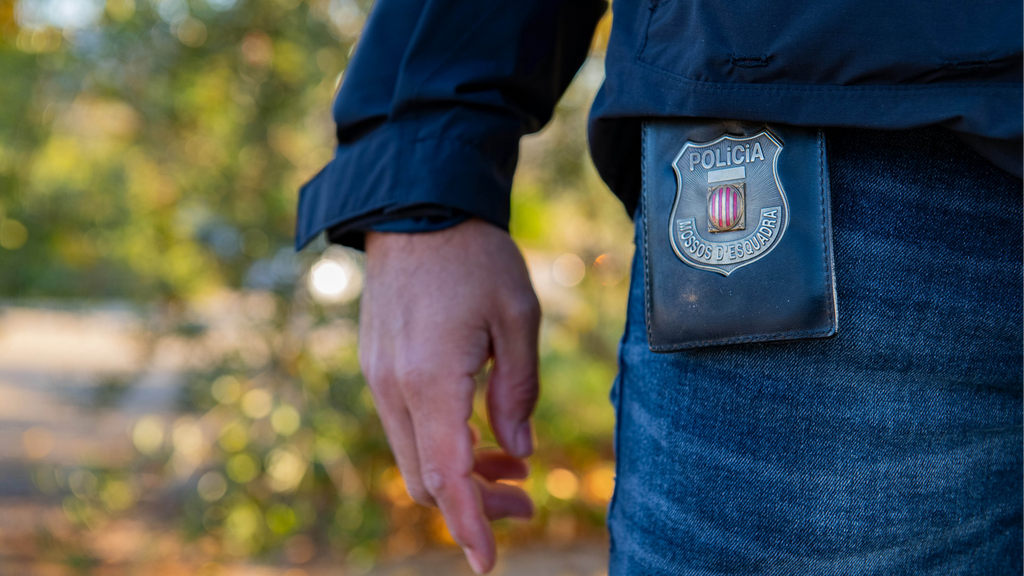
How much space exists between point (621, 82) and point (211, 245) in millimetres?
2537

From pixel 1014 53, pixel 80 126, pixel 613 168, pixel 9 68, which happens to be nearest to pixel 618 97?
pixel 613 168

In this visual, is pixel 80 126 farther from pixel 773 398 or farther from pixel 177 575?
pixel 773 398

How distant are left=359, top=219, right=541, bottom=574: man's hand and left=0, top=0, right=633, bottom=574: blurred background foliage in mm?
1647

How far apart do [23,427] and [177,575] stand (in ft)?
8.80

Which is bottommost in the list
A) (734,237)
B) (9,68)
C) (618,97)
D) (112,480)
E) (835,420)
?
(112,480)

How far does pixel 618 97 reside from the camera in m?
0.73

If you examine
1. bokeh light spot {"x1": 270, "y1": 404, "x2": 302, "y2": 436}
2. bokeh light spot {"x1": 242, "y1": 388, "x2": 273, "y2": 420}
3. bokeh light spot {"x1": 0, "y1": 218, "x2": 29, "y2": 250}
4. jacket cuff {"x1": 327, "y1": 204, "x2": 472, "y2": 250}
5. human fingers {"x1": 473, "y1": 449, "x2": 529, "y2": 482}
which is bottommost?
bokeh light spot {"x1": 270, "y1": 404, "x2": 302, "y2": 436}

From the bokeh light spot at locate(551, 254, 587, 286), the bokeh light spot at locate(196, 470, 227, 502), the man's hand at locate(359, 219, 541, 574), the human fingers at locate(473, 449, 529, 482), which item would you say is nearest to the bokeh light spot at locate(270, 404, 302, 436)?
the bokeh light spot at locate(196, 470, 227, 502)

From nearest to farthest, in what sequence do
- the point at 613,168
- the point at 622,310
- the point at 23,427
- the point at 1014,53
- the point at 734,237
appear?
the point at 1014,53 < the point at 734,237 < the point at 613,168 < the point at 622,310 < the point at 23,427

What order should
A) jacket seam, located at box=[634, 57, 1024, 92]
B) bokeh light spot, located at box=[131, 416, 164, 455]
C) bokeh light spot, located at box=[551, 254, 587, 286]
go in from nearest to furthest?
jacket seam, located at box=[634, 57, 1024, 92] → bokeh light spot, located at box=[131, 416, 164, 455] → bokeh light spot, located at box=[551, 254, 587, 286]

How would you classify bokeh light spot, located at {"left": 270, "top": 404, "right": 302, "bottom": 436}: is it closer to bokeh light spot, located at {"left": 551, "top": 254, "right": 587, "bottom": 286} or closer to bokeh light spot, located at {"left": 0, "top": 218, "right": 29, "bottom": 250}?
bokeh light spot, located at {"left": 0, "top": 218, "right": 29, "bottom": 250}

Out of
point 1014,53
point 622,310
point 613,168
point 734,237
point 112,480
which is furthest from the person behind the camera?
point 622,310

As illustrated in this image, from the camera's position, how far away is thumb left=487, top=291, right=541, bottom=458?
94cm

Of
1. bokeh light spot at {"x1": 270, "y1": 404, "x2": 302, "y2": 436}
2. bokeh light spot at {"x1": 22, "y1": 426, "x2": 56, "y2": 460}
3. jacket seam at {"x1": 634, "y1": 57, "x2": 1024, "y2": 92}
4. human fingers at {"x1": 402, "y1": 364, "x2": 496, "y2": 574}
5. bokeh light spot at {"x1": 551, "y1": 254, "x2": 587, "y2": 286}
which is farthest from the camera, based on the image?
bokeh light spot at {"x1": 22, "y1": 426, "x2": 56, "y2": 460}
